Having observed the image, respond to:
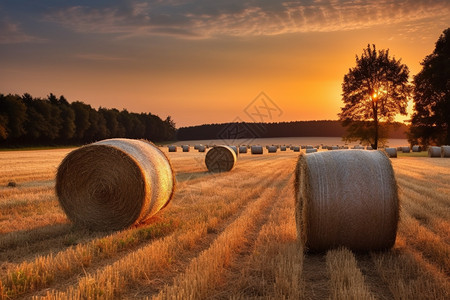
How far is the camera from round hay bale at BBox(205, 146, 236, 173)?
915 inches

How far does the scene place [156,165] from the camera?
9789mm

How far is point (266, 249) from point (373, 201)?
6.39 ft

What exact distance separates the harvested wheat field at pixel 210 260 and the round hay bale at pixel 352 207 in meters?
0.28

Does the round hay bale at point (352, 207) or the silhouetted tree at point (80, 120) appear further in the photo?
the silhouetted tree at point (80, 120)

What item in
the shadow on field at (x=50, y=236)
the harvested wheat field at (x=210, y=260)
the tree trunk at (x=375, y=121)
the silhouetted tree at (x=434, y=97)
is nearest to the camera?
the harvested wheat field at (x=210, y=260)

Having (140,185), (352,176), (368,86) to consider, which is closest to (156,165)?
(140,185)

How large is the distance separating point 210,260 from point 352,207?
252 cm

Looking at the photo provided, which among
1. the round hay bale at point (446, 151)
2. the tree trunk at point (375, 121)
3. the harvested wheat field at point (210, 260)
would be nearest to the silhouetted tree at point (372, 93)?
the tree trunk at point (375, 121)

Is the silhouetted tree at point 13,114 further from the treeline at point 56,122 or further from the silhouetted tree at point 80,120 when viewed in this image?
the silhouetted tree at point 80,120

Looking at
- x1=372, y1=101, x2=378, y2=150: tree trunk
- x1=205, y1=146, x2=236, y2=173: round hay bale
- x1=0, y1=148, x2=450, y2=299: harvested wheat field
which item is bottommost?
x1=0, y1=148, x2=450, y2=299: harvested wheat field

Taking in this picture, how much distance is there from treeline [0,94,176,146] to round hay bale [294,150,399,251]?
205ft

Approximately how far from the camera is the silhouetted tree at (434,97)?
49.5m

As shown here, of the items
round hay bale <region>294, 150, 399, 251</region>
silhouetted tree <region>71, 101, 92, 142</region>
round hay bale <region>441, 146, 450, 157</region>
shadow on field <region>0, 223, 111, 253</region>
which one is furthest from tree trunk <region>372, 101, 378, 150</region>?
silhouetted tree <region>71, 101, 92, 142</region>

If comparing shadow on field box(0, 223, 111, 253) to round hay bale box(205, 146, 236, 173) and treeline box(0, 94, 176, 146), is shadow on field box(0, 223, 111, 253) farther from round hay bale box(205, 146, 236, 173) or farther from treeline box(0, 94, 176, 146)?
treeline box(0, 94, 176, 146)
